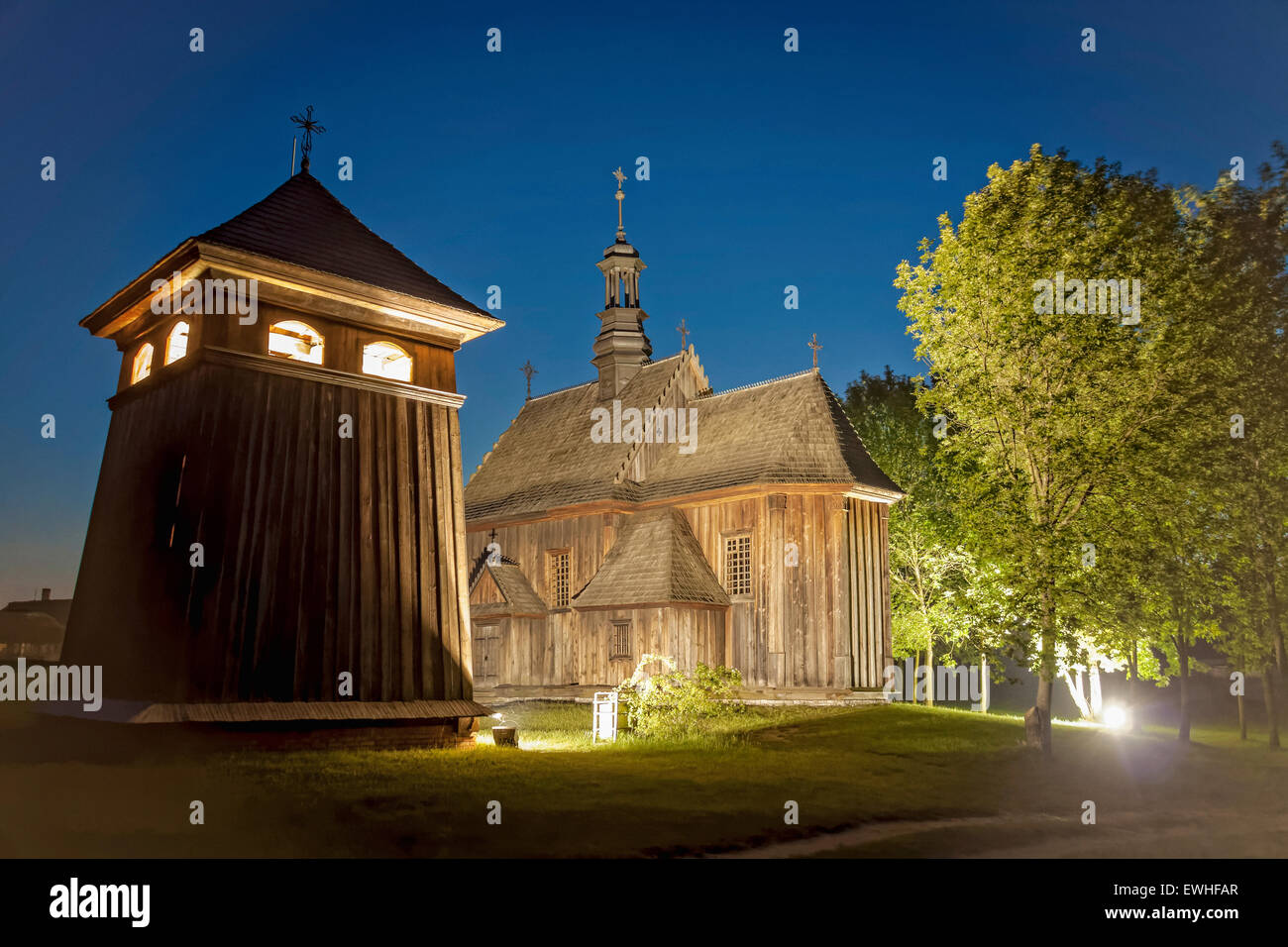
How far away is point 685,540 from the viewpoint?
3069 centimetres

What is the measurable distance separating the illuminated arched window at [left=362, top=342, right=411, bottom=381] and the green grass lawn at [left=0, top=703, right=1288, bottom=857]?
7.65 metres

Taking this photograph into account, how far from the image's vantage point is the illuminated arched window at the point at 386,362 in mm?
19172

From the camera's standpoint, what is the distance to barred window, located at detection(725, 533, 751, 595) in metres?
29.6

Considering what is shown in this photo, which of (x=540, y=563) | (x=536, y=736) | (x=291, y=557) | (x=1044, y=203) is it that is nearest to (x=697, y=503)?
(x=540, y=563)

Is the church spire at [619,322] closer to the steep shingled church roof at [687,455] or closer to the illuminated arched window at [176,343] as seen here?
the steep shingled church roof at [687,455]

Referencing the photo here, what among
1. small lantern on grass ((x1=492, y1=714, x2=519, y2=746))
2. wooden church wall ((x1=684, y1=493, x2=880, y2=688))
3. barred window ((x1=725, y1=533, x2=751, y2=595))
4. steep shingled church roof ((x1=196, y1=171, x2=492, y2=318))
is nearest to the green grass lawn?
small lantern on grass ((x1=492, y1=714, x2=519, y2=746))

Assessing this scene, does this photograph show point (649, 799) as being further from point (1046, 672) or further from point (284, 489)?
point (1046, 672)

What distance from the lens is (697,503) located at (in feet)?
102

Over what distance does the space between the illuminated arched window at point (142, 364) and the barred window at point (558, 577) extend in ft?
54.5

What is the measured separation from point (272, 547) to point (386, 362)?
5.10m

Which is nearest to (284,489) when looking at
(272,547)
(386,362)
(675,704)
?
(272,547)

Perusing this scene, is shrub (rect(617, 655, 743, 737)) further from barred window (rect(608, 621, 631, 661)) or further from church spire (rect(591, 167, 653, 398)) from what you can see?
church spire (rect(591, 167, 653, 398))

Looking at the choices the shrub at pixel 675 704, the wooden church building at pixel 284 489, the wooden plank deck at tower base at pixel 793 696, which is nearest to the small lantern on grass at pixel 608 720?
the shrub at pixel 675 704
